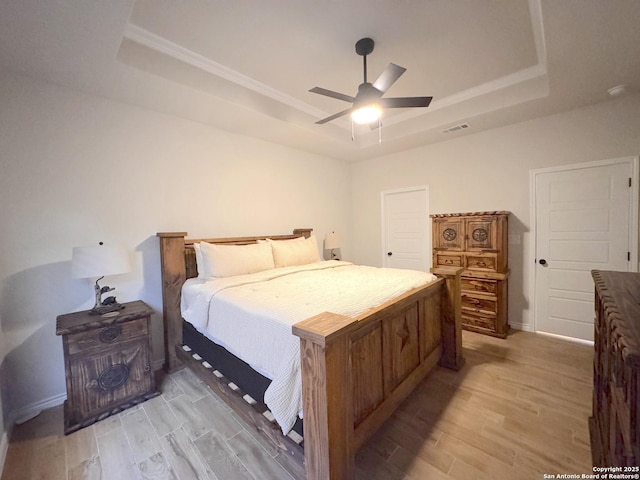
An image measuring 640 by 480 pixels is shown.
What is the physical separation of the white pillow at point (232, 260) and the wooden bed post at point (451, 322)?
1.87m

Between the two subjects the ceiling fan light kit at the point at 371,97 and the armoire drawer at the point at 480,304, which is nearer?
the ceiling fan light kit at the point at 371,97

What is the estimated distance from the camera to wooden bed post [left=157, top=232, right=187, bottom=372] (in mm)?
2543

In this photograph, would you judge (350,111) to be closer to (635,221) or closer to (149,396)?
(149,396)

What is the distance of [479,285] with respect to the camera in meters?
3.31

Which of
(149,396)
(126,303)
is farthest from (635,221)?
(126,303)

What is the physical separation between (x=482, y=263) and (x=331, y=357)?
2.98m

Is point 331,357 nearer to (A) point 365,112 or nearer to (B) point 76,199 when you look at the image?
(A) point 365,112

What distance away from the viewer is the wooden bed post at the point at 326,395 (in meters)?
1.13

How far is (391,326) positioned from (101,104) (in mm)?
3108

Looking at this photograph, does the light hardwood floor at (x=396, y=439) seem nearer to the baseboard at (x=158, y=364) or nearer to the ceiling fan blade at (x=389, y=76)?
the baseboard at (x=158, y=364)

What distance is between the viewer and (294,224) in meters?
4.09

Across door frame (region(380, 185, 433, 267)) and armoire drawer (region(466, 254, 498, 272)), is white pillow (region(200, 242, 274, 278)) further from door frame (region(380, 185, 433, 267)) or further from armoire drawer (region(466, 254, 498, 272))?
armoire drawer (region(466, 254, 498, 272))

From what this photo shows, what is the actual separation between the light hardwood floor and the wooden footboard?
21cm

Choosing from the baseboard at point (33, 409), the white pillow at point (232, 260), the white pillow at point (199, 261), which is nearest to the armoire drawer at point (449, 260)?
the white pillow at point (232, 260)
